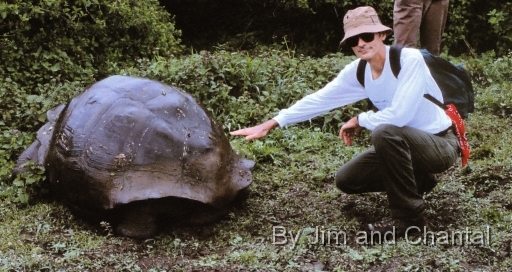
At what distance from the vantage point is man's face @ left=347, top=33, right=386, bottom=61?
3948 millimetres

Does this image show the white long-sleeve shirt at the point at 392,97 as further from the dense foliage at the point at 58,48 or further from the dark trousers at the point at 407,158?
the dense foliage at the point at 58,48

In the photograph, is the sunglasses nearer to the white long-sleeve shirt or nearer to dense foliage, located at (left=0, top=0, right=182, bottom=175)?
the white long-sleeve shirt

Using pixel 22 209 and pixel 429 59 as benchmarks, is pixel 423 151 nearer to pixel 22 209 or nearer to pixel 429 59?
pixel 429 59

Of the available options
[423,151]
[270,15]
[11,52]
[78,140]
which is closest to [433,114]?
[423,151]

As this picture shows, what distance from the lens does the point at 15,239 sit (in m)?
4.28

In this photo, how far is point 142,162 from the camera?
168 inches

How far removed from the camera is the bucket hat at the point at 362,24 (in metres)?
3.92

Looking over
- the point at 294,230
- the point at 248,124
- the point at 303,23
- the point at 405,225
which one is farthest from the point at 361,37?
the point at 303,23

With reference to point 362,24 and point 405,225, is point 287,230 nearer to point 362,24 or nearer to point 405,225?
point 405,225

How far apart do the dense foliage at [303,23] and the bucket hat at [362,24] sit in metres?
5.47

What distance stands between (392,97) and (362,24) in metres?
0.47

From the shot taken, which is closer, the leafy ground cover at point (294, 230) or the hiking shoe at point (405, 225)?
the leafy ground cover at point (294, 230)

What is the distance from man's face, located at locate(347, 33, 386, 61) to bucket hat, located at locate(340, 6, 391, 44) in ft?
0.11

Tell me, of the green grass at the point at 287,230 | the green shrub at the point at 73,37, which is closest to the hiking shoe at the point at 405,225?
the green grass at the point at 287,230
